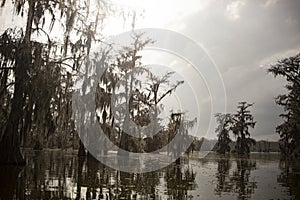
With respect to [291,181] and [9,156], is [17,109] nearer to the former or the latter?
[9,156]

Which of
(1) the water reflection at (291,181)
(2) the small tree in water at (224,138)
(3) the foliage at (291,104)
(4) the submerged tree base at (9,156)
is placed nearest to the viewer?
(1) the water reflection at (291,181)

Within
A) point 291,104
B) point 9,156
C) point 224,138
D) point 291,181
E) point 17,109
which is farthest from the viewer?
point 224,138

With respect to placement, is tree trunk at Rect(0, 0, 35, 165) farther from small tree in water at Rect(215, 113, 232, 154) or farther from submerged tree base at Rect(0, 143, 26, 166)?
small tree in water at Rect(215, 113, 232, 154)

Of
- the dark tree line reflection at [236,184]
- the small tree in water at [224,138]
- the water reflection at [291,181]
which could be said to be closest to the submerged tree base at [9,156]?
the dark tree line reflection at [236,184]

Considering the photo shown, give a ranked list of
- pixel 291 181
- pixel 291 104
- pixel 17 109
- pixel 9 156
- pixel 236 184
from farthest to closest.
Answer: pixel 291 104 < pixel 9 156 < pixel 291 181 < pixel 17 109 < pixel 236 184

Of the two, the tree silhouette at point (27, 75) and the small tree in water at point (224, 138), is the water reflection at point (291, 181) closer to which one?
the tree silhouette at point (27, 75)

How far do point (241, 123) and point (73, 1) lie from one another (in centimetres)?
5149

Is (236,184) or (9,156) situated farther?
(9,156)

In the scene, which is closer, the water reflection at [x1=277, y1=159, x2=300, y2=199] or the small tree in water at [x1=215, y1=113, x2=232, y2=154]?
the water reflection at [x1=277, y1=159, x2=300, y2=199]

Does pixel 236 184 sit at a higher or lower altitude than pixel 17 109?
lower

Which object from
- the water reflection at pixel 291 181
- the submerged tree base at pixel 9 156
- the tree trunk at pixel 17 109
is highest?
the tree trunk at pixel 17 109

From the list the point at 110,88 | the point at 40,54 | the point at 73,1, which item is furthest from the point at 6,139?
the point at 110,88

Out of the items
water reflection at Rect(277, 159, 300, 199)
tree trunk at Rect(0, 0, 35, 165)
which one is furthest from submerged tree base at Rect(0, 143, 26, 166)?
water reflection at Rect(277, 159, 300, 199)

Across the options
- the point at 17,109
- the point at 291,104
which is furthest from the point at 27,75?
the point at 291,104
